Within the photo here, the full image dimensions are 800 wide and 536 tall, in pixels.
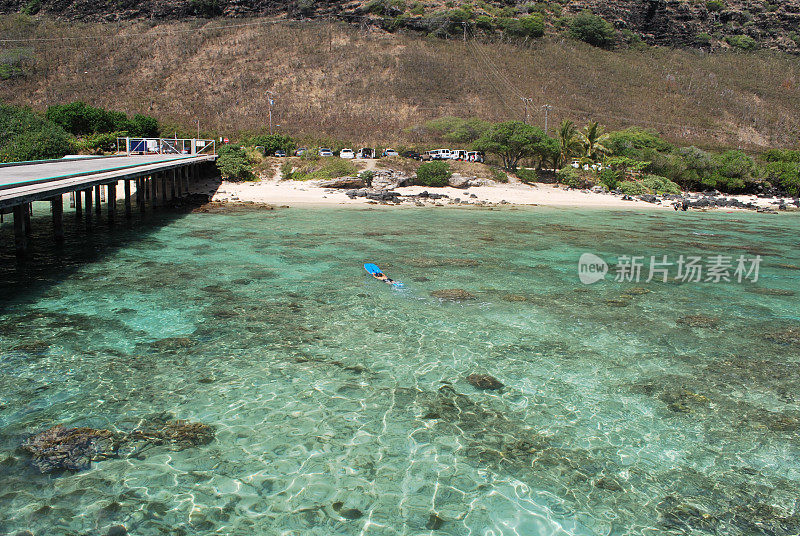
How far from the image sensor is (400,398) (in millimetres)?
8055

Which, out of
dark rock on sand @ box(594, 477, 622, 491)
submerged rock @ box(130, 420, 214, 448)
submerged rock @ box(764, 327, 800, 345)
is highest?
submerged rock @ box(764, 327, 800, 345)

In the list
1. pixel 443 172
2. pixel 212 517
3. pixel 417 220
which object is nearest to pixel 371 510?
pixel 212 517

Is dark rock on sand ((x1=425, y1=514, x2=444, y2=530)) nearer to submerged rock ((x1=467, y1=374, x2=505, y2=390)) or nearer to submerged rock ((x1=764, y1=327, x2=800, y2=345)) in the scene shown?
submerged rock ((x1=467, y1=374, x2=505, y2=390))

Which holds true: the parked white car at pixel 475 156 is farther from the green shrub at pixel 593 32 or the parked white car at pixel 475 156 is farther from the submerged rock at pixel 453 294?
the green shrub at pixel 593 32

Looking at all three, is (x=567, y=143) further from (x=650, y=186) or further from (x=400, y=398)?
(x=400, y=398)

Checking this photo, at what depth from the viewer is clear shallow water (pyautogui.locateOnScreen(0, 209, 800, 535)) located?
5.67 m

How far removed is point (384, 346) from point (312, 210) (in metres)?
21.1

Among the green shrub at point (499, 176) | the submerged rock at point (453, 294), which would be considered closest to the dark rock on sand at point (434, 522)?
the submerged rock at point (453, 294)

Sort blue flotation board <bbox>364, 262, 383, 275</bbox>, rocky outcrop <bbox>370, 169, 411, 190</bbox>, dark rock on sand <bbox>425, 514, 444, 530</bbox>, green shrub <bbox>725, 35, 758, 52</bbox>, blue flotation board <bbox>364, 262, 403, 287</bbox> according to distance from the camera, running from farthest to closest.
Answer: green shrub <bbox>725, 35, 758, 52</bbox>, rocky outcrop <bbox>370, 169, 411, 190</bbox>, blue flotation board <bbox>364, 262, 383, 275</bbox>, blue flotation board <bbox>364, 262, 403, 287</bbox>, dark rock on sand <bbox>425, 514, 444, 530</bbox>

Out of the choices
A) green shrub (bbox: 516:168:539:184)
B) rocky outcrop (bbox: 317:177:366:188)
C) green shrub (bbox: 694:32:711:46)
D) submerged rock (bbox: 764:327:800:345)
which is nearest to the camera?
submerged rock (bbox: 764:327:800:345)

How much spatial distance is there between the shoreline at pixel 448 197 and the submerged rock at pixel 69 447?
25692 millimetres

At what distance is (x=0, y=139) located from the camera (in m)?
33.0

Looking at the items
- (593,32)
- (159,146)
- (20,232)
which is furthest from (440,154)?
(593,32)

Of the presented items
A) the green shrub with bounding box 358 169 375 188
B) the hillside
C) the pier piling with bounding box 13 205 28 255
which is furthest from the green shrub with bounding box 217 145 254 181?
the hillside
